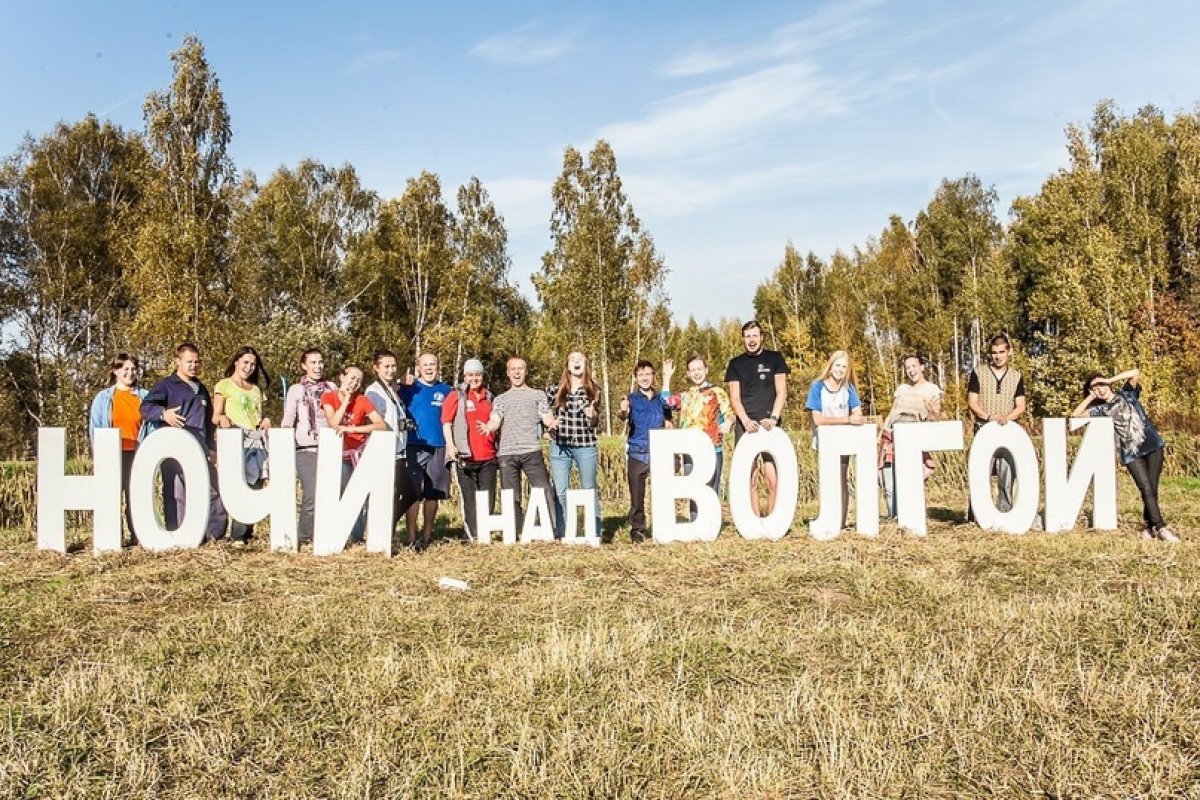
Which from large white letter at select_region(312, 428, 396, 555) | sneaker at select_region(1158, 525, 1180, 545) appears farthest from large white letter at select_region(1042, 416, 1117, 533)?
large white letter at select_region(312, 428, 396, 555)

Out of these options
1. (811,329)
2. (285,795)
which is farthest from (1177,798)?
(811,329)

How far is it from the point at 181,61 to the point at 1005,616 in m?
23.9

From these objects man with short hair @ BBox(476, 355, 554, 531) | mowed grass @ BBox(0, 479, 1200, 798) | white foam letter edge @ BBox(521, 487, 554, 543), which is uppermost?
man with short hair @ BBox(476, 355, 554, 531)

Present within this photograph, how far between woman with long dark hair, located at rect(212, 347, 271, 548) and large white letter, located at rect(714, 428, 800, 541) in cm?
450

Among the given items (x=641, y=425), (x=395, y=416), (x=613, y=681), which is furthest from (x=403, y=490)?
(x=613, y=681)

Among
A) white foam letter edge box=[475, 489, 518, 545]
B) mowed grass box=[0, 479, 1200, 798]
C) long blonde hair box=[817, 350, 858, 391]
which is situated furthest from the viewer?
long blonde hair box=[817, 350, 858, 391]

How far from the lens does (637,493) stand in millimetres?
8930

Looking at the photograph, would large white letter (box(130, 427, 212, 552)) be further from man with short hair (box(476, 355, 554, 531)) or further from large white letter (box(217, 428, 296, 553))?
man with short hair (box(476, 355, 554, 531))

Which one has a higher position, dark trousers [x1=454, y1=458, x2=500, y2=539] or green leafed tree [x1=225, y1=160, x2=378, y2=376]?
green leafed tree [x1=225, y1=160, x2=378, y2=376]

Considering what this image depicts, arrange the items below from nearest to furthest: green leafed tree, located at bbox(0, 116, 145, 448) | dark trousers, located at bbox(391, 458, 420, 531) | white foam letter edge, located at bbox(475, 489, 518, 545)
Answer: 1. dark trousers, located at bbox(391, 458, 420, 531)
2. white foam letter edge, located at bbox(475, 489, 518, 545)
3. green leafed tree, located at bbox(0, 116, 145, 448)

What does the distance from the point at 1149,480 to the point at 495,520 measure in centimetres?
609

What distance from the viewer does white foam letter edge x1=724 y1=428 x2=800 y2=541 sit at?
8305 millimetres

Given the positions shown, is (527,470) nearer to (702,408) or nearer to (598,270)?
(702,408)

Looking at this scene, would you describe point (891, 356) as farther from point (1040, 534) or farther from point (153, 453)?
point (153, 453)
